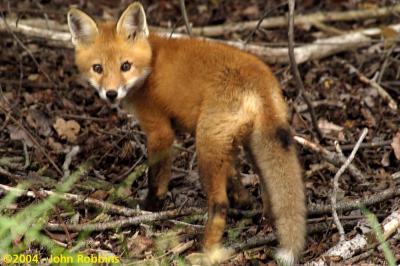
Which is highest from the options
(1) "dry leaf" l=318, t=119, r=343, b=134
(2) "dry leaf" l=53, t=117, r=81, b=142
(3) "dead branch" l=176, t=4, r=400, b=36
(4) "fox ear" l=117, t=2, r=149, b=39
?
(3) "dead branch" l=176, t=4, r=400, b=36

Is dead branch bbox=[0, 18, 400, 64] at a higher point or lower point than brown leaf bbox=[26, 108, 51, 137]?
higher

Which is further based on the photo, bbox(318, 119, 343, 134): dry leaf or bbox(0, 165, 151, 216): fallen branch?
bbox(318, 119, 343, 134): dry leaf

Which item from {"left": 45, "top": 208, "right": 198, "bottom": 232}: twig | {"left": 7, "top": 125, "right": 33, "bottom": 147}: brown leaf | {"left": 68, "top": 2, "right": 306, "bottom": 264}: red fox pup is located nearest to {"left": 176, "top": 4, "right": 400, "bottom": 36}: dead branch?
{"left": 7, "top": 125, "right": 33, "bottom": 147}: brown leaf

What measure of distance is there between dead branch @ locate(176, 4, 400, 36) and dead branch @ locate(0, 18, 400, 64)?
0.57 metres

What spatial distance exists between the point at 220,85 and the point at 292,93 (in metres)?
3.31

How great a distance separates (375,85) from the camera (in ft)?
27.7

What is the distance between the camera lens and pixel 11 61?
945 centimetres

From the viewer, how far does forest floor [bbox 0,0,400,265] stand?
5.76 m

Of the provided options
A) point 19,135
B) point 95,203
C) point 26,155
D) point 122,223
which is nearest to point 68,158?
point 26,155

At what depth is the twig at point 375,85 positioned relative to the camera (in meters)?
8.12

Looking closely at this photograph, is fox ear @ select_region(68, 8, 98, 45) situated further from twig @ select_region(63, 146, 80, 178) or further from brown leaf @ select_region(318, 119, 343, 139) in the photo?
brown leaf @ select_region(318, 119, 343, 139)

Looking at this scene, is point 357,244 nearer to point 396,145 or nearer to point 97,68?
point 396,145

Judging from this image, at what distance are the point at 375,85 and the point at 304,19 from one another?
201cm

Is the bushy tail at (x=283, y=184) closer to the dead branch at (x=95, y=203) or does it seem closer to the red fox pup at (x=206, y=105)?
the red fox pup at (x=206, y=105)
